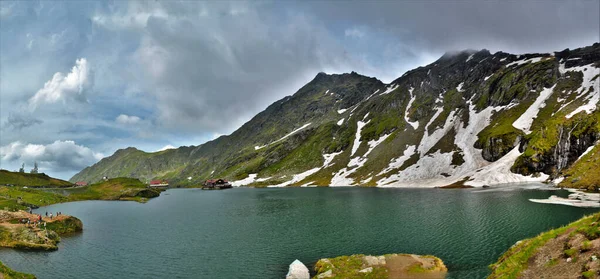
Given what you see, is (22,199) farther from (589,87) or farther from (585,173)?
(589,87)

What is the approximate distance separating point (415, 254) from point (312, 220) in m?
38.0

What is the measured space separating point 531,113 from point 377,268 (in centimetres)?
19849

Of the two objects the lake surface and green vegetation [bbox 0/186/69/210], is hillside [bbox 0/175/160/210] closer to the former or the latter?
green vegetation [bbox 0/186/69/210]

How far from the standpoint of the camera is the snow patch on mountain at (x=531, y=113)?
177m

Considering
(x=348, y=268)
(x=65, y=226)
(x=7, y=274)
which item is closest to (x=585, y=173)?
(x=348, y=268)

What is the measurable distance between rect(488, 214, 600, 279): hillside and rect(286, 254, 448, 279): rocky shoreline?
8267 mm

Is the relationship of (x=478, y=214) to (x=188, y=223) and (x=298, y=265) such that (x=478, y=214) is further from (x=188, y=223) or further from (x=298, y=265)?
(x=188, y=223)

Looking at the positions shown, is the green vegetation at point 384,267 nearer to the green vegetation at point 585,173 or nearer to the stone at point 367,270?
the stone at point 367,270

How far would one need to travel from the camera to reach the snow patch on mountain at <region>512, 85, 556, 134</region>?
177m

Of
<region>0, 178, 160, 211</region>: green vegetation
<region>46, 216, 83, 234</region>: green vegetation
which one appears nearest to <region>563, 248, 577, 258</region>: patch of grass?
<region>46, 216, 83, 234</region>: green vegetation

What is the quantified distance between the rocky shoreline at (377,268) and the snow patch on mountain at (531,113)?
561 ft

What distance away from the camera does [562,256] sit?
2533 centimetres

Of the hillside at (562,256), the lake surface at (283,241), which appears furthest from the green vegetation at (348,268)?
the hillside at (562,256)

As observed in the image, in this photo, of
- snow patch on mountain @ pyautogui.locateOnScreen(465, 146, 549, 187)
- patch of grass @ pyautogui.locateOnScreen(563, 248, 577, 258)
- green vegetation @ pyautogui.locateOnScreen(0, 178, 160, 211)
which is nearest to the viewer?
patch of grass @ pyautogui.locateOnScreen(563, 248, 577, 258)
